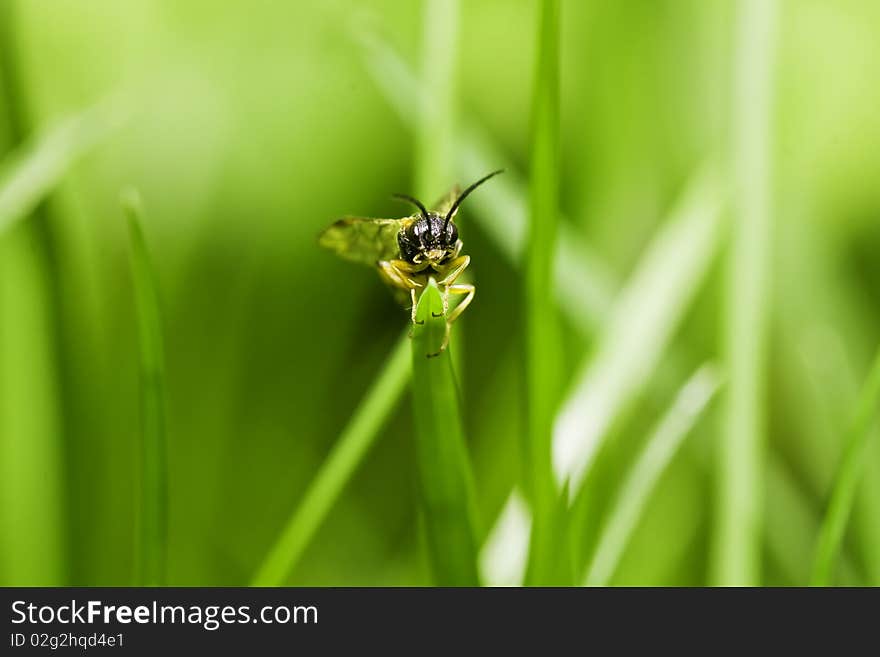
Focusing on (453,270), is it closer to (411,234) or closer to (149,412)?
(411,234)

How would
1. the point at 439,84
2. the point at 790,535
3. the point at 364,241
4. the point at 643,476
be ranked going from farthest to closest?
the point at 364,241 → the point at 790,535 → the point at 439,84 → the point at 643,476

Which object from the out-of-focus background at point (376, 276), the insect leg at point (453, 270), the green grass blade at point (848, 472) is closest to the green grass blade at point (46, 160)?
the out-of-focus background at point (376, 276)

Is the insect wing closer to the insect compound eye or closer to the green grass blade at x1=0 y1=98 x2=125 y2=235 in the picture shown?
the insect compound eye

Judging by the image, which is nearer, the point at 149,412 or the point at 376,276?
the point at 149,412

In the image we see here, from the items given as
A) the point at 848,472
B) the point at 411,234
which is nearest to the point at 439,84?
the point at 411,234

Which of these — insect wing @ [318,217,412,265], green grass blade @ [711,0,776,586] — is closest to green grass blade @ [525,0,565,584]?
green grass blade @ [711,0,776,586]
